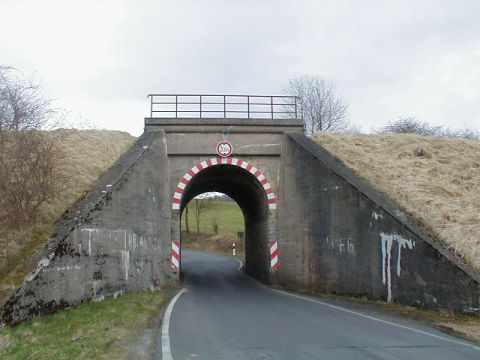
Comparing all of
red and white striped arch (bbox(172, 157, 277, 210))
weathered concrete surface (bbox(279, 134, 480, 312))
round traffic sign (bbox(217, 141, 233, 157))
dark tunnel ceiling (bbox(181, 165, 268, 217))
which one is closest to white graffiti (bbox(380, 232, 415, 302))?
Result: weathered concrete surface (bbox(279, 134, 480, 312))

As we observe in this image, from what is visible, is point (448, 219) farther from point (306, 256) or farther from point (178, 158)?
point (178, 158)

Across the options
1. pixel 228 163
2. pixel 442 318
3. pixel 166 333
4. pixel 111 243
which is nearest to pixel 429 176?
pixel 442 318

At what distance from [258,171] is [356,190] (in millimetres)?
6052

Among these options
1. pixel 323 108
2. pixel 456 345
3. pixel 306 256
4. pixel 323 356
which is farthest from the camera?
pixel 323 108

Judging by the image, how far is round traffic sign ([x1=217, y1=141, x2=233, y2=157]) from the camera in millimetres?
→ 20094

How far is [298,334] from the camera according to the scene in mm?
8688

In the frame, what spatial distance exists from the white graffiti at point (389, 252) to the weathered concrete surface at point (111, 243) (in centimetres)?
682

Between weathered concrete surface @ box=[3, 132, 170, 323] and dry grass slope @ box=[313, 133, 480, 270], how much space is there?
6.76 m

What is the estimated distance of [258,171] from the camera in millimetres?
20094

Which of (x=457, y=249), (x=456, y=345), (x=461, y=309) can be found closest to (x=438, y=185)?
(x=457, y=249)

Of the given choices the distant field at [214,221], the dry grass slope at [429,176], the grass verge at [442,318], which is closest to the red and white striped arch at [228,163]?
the dry grass slope at [429,176]

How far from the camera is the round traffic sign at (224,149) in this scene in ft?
65.9

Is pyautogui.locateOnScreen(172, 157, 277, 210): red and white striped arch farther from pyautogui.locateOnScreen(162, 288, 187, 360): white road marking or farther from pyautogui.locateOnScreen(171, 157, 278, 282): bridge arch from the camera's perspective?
pyautogui.locateOnScreen(162, 288, 187, 360): white road marking

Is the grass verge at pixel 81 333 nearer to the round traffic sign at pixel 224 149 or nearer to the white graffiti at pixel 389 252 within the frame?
the white graffiti at pixel 389 252
